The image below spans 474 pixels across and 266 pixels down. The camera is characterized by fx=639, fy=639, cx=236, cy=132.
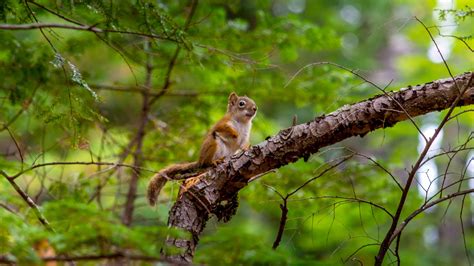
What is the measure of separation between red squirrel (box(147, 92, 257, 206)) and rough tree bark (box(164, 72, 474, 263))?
2.87ft

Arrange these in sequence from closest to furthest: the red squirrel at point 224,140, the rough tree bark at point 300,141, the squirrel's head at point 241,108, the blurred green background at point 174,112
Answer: the blurred green background at point 174,112, the rough tree bark at point 300,141, the red squirrel at point 224,140, the squirrel's head at point 241,108

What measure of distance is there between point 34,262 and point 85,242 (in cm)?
27

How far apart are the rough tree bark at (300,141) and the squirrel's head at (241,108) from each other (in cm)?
186

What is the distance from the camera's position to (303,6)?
12211mm

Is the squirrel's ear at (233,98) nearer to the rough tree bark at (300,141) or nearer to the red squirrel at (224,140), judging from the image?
the red squirrel at (224,140)

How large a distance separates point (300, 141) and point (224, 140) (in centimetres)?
176

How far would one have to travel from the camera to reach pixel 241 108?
18.0 ft

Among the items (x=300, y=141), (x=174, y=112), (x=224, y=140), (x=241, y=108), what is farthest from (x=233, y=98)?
(x=300, y=141)

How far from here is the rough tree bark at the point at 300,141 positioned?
3.38m

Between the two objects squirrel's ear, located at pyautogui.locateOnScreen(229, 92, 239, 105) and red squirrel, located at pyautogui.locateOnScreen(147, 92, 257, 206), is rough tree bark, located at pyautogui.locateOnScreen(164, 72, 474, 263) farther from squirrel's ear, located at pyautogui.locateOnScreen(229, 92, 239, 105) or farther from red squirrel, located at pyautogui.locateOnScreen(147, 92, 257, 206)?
squirrel's ear, located at pyautogui.locateOnScreen(229, 92, 239, 105)

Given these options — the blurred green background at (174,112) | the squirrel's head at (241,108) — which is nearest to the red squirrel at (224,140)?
the squirrel's head at (241,108)

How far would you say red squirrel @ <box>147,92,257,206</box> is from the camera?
14.8 ft

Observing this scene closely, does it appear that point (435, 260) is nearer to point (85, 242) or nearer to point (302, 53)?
point (302, 53)

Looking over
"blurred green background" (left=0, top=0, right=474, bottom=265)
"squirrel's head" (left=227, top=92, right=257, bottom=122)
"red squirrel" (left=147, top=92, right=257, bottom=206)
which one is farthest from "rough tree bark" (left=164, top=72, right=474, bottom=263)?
"squirrel's head" (left=227, top=92, right=257, bottom=122)
